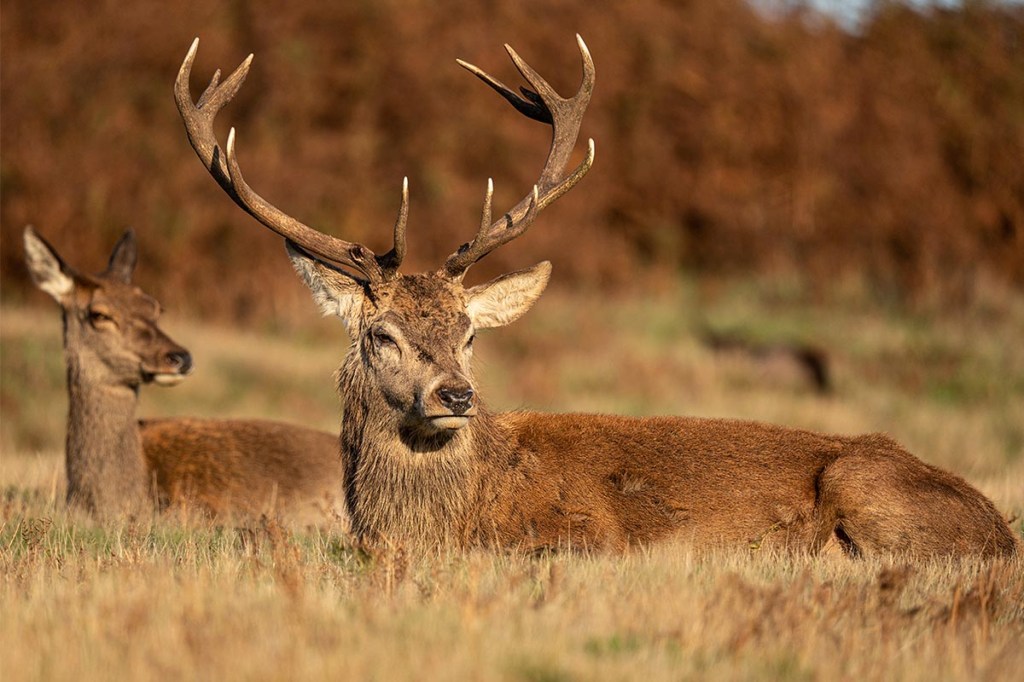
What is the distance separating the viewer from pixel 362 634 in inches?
173

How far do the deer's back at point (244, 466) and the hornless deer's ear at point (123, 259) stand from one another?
41.9 inches

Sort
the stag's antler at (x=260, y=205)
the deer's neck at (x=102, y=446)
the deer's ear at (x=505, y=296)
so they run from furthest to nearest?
the deer's neck at (x=102, y=446)
the deer's ear at (x=505, y=296)
the stag's antler at (x=260, y=205)

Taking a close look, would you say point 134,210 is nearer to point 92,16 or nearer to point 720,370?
point 92,16

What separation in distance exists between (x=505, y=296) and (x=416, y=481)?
43.6 inches

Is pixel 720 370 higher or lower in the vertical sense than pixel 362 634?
higher

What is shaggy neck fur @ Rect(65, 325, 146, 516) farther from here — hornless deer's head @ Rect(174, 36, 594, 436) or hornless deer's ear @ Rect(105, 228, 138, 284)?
hornless deer's head @ Rect(174, 36, 594, 436)

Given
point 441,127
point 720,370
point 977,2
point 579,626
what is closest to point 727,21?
point 977,2

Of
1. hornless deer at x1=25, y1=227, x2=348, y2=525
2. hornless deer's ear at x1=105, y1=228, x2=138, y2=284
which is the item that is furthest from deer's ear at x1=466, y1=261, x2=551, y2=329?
hornless deer's ear at x1=105, y1=228, x2=138, y2=284

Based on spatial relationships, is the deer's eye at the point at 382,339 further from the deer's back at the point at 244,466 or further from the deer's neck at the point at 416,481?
the deer's back at the point at 244,466

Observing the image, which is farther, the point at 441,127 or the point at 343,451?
the point at 441,127

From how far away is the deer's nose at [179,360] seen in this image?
9195 millimetres

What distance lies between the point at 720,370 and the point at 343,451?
11.1 meters

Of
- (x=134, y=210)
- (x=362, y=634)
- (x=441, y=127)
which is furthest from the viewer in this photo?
(x=441, y=127)

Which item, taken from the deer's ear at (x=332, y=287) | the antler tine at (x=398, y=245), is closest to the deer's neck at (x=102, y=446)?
the deer's ear at (x=332, y=287)
